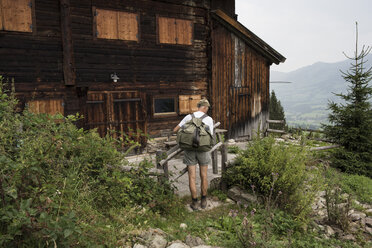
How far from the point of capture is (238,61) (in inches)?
489

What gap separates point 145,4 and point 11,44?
4529 millimetres

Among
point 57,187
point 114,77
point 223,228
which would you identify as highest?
point 114,77

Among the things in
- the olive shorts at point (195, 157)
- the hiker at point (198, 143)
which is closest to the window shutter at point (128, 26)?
the hiker at point (198, 143)

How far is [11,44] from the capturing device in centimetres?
754

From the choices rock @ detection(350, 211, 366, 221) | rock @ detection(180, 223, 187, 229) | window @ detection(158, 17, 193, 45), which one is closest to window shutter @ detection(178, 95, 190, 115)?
window @ detection(158, 17, 193, 45)

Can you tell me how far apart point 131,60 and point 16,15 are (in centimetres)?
355

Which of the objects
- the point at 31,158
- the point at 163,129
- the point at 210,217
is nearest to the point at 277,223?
the point at 210,217

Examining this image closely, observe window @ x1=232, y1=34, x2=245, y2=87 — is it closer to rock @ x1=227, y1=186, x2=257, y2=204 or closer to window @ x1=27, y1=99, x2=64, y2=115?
window @ x1=27, y1=99, x2=64, y2=115

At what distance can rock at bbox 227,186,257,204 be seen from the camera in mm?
5188

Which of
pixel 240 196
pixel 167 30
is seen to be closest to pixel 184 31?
pixel 167 30

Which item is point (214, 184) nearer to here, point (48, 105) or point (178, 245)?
point (178, 245)

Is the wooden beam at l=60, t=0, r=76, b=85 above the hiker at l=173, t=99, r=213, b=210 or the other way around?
above

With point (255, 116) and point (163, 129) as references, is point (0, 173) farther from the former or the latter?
point (255, 116)

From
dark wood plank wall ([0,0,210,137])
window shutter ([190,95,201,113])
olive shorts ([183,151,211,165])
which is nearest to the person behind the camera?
olive shorts ([183,151,211,165])
